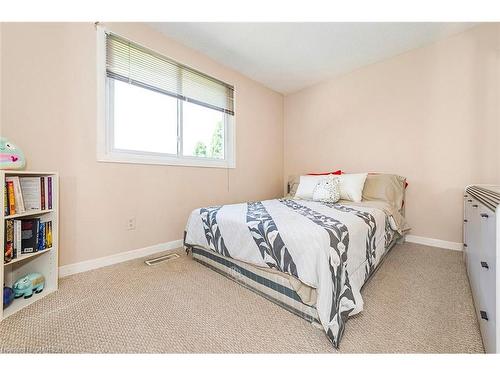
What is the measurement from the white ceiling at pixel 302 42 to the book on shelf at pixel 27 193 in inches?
69.3

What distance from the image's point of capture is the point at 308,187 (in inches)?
100

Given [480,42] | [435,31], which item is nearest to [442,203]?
[480,42]

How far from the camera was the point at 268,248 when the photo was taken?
1.27 m

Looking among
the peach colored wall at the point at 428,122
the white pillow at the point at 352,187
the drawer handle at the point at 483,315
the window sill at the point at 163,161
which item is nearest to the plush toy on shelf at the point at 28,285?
the window sill at the point at 163,161

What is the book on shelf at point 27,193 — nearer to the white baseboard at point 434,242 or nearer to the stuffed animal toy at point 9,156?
the stuffed animal toy at point 9,156

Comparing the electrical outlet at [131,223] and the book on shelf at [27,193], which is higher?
the book on shelf at [27,193]

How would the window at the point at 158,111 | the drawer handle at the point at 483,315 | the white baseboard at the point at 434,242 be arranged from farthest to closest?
1. the white baseboard at the point at 434,242
2. the window at the point at 158,111
3. the drawer handle at the point at 483,315

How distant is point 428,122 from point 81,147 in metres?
3.43

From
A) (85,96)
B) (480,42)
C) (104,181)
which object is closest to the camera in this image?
(85,96)

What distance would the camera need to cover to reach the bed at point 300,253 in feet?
3.42

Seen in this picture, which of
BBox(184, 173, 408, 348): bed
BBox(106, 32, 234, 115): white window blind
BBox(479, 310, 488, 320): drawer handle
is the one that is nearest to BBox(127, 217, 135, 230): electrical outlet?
BBox(184, 173, 408, 348): bed

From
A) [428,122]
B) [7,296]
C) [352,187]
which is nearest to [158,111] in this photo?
[7,296]

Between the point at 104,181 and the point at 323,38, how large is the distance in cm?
258
